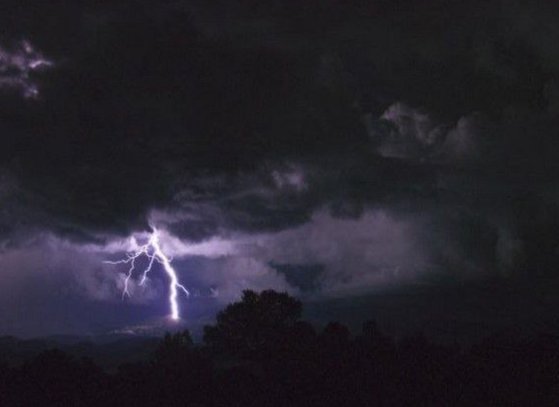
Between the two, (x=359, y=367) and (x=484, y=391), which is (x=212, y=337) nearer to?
(x=359, y=367)

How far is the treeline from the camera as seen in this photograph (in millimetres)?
39625

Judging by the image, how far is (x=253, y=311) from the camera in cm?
7469

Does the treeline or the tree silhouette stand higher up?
the tree silhouette

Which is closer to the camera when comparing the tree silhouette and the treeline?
the treeline

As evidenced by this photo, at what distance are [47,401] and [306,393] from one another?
15942mm

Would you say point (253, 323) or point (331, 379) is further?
point (253, 323)

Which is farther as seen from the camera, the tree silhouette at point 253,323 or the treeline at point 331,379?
the tree silhouette at point 253,323

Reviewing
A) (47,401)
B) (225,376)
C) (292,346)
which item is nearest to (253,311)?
(292,346)

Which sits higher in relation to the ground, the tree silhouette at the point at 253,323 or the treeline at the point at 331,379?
the tree silhouette at the point at 253,323

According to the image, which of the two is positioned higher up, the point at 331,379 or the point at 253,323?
the point at 253,323

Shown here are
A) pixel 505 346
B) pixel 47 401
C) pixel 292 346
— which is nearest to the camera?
pixel 47 401

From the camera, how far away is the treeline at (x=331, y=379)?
39625 mm

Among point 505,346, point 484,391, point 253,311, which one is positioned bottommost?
point 484,391

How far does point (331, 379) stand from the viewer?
4234cm
